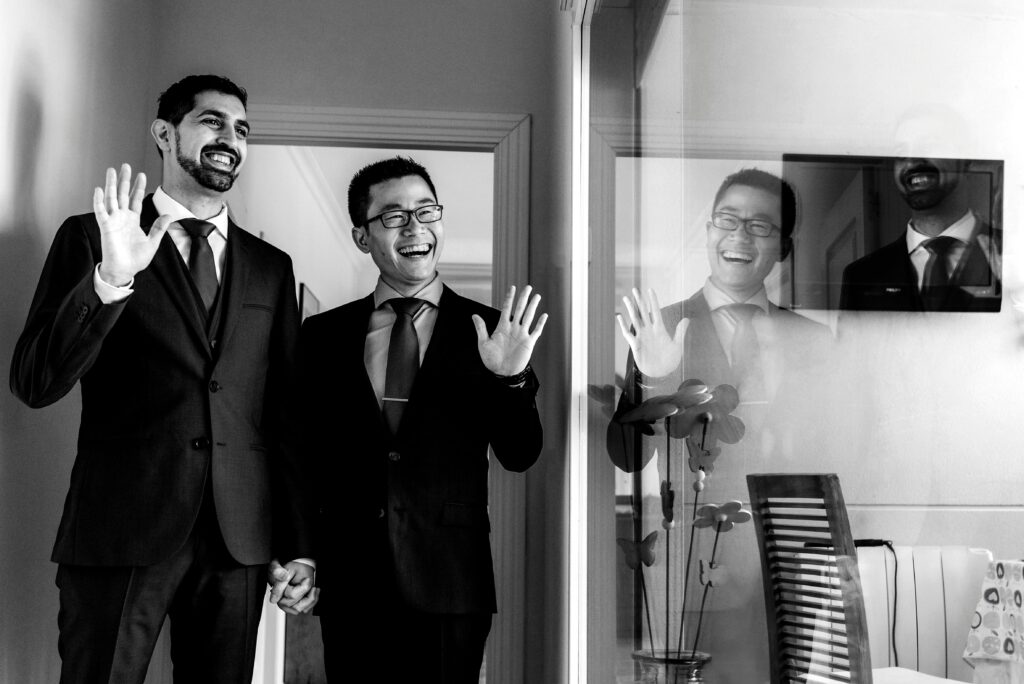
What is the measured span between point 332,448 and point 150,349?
1.53 ft

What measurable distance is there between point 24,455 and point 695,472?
1562 millimetres

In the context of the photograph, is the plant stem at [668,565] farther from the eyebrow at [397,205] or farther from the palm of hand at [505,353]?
the eyebrow at [397,205]

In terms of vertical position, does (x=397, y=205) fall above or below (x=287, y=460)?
→ above

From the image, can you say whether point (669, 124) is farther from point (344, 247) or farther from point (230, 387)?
point (344, 247)

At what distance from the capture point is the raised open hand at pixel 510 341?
80.0 inches

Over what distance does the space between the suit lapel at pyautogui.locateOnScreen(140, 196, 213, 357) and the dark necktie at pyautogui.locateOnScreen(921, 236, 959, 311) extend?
5.58ft

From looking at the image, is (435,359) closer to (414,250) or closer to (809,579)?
(414,250)

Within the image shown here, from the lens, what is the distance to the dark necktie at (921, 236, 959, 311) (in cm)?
44

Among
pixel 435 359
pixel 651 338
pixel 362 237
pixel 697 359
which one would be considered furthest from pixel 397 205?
pixel 697 359

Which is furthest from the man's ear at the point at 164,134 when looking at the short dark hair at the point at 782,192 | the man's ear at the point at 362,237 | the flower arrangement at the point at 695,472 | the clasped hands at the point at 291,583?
the short dark hair at the point at 782,192

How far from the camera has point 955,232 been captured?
0.44 meters

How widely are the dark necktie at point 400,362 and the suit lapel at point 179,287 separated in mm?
418

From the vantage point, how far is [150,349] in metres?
1.93

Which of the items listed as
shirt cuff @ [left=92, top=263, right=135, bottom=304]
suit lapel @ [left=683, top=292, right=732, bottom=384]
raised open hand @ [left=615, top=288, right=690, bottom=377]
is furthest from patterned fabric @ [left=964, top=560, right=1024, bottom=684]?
shirt cuff @ [left=92, top=263, right=135, bottom=304]
